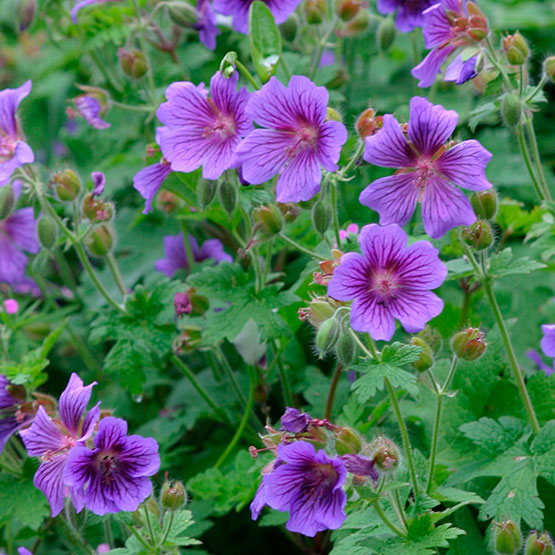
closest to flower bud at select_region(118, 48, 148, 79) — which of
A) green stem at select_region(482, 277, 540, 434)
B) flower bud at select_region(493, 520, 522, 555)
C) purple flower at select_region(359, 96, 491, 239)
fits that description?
purple flower at select_region(359, 96, 491, 239)

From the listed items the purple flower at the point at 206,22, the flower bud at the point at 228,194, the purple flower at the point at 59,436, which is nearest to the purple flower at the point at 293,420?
the purple flower at the point at 59,436

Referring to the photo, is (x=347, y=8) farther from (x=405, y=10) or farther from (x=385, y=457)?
(x=385, y=457)

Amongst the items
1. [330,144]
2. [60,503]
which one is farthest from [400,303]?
[60,503]

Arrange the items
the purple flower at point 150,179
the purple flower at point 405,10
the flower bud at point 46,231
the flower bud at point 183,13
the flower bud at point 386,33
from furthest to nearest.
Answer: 1. the flower bud at point 386,33
2. the flower bud at point 183,13
3. the purple flower at point 405,10
4. the flower bud at point 46,231
5. the purple flower at point 150,179

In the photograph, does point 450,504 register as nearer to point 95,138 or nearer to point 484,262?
point 484,262

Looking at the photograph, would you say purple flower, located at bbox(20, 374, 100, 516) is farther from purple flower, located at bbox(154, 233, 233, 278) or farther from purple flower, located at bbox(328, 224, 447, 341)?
purple flower, located at bbox(154, 233, 233, 278)

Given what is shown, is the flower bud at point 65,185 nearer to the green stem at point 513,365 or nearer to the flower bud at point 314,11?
the flower bud at point 314,11
